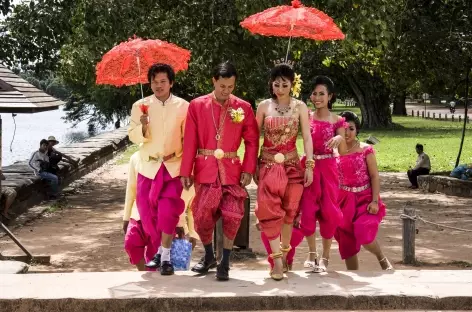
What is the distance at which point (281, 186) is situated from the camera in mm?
6703

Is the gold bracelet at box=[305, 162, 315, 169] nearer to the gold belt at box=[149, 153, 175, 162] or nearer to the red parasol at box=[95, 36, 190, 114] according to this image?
the gold belt at box=[149, 153, 175, 162]

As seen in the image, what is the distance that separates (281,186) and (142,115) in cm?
130

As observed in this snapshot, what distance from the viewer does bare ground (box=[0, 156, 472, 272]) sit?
32.1 feet

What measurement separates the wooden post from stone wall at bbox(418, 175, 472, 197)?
7.61 m

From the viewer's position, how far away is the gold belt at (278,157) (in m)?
6.73

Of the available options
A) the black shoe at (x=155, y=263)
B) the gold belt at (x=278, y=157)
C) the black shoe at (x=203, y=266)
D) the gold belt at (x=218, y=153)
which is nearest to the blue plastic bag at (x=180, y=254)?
the black shoe at (x=155, y=263)

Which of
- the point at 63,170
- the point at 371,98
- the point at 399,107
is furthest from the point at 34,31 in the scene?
the point at 399,107

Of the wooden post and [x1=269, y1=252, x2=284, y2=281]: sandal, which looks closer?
[x1=269, y1=252, x2=284, y2=281]: sandal

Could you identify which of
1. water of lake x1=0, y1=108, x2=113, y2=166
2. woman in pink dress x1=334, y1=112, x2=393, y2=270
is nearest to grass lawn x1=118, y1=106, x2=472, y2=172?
water of lake x1=0, y1=108, x2=113, y2=166

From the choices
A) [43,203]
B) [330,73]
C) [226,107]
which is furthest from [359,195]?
[330,73]

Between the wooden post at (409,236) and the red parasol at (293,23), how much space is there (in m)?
2.43

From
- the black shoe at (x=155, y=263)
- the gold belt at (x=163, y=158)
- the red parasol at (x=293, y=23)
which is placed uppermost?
the red parasol at (x=293, y=23)

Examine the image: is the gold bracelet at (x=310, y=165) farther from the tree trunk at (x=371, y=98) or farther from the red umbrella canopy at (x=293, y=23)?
the tree trunk at (x=371, y=98)

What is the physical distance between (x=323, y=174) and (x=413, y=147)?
22.1m
